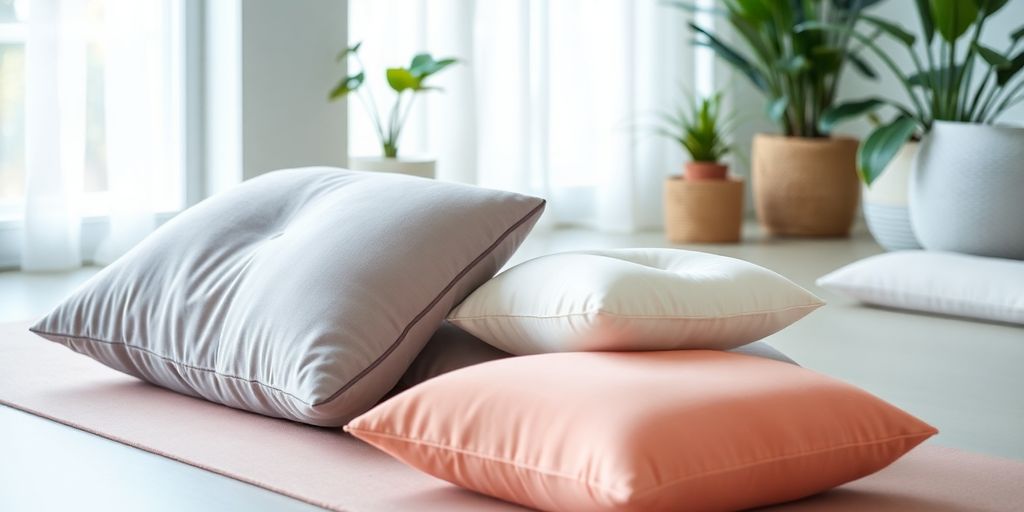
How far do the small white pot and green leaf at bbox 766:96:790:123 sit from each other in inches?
50.6

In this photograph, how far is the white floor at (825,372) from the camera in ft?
4.95

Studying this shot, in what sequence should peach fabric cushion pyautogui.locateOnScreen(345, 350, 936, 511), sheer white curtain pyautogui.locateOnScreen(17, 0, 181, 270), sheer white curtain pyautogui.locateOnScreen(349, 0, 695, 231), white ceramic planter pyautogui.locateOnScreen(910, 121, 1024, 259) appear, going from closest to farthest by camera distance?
peach fabric cushion pyautogui.locateOnScreen(345, 350, 936, 511), white ceramic planter pyautogui.locateOnScreen(910, 121, 1024, 259), sheer white curtain pyautogui.locateOnScreen(17, 0, 181, 270), sheer white curtain pyautogui.locateOnScreen(349, 0, 695, 231)

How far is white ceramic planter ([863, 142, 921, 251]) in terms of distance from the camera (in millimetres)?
3934

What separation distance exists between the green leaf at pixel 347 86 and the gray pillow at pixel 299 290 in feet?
5.79

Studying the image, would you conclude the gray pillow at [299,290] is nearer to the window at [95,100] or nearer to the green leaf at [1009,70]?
the window at [95,100]

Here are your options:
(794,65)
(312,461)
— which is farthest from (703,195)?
(312,461)

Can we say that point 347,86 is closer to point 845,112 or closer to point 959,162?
point 845,112

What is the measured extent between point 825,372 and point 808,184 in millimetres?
2323

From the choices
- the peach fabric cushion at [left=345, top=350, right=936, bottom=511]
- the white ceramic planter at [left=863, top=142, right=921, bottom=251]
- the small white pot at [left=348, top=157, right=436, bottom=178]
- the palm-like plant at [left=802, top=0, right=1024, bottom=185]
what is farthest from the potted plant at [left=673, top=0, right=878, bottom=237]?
the peach fabric cushion at [left=345, top=350, right=936, bottom=511]

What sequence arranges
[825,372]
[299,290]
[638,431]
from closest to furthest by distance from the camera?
[638,431], [299,290], [825,372]

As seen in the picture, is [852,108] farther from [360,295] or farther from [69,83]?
[360,295]

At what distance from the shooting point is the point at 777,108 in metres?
4.45

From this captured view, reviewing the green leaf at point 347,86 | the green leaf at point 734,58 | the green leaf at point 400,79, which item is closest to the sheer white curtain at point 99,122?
the green leaf at point 347,86

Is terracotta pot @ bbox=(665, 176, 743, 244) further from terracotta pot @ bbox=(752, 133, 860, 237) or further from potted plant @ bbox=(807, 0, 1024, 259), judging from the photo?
potted plant @ bbox=(807, 0, 1024, 259)
